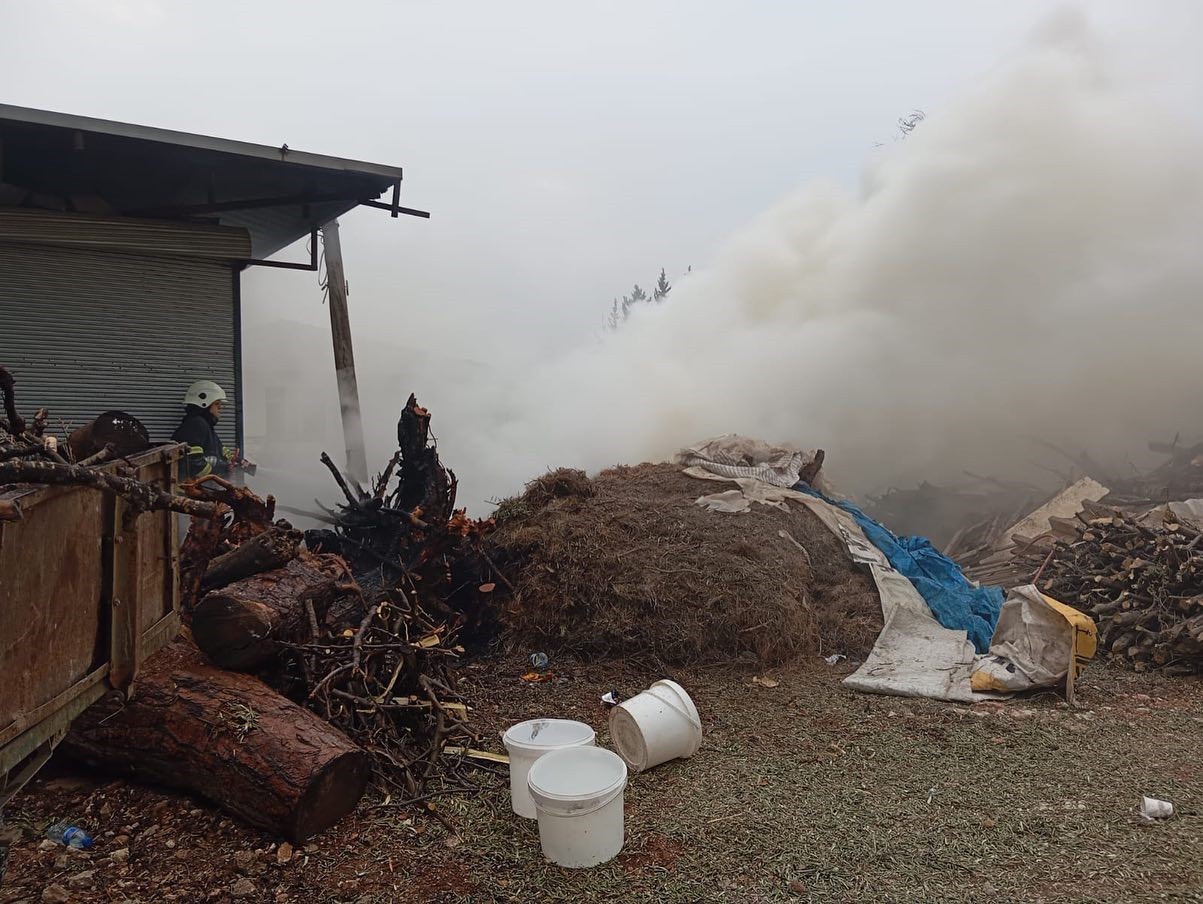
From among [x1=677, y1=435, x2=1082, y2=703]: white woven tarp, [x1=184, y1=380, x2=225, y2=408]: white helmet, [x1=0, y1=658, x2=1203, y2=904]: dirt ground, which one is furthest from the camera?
[x1=184, y1=380, x2=225, y2=408]: white helmet

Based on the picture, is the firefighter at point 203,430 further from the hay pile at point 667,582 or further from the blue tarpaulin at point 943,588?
the blue tarpaulin at point 943,588

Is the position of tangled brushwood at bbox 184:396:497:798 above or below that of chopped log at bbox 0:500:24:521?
below

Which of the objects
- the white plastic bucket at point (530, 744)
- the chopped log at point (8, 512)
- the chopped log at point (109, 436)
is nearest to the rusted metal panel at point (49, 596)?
the chopped log at point (8, 512)

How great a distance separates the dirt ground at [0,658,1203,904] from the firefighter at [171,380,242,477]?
12.0 feet

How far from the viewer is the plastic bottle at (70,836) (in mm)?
3104

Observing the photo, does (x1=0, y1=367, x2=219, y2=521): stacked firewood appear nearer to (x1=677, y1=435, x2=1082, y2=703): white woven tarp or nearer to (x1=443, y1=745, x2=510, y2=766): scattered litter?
(x1=443, y1=745, x2=510, y2=766): scattered litter

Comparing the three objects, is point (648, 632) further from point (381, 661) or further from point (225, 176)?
point (225, 176)

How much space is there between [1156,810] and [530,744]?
9.70 feet

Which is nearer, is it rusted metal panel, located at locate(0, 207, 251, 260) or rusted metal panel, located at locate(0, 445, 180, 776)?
rusted metal panel, located at locate(0, 445, 180, 776)

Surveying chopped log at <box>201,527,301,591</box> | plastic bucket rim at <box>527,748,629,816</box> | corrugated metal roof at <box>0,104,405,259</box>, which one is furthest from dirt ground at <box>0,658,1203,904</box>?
corrugated metal roof at <box>0,104,405,259</box>

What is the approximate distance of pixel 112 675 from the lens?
8.27 feet

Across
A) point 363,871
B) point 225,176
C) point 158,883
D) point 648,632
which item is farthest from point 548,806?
point 225,176

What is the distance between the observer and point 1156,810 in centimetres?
360

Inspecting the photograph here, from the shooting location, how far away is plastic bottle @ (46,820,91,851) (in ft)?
10.2
